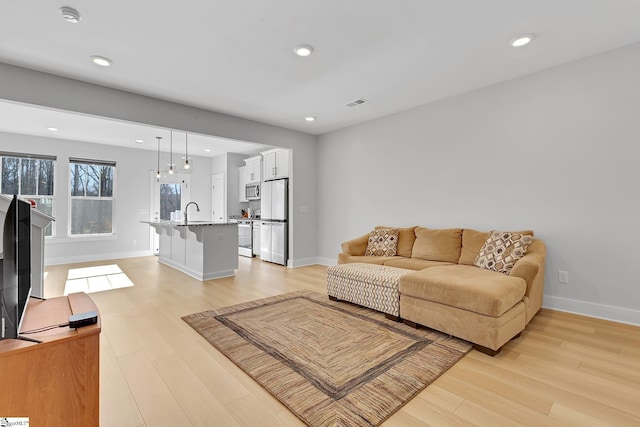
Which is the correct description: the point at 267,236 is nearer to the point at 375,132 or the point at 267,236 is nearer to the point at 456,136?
the point at 375,132

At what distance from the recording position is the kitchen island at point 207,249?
472 centimetres

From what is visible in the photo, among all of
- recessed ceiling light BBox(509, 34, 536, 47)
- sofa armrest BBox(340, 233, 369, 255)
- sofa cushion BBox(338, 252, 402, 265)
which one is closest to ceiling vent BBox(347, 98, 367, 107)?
recessed ceiling light BBox(509, 34, 536, 47)

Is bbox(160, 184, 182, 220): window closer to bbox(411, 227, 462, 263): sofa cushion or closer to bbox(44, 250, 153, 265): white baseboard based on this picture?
bbox(44, 250, 153, 265): white baseboard

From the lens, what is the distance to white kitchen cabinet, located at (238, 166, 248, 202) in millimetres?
7695

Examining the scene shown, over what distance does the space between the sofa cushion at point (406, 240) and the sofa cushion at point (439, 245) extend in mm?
99

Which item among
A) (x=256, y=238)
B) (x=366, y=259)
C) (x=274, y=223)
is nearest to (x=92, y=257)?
(x=256, y=238)

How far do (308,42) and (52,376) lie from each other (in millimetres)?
2847

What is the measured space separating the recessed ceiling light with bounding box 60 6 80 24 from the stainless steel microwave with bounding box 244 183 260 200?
4.88 m

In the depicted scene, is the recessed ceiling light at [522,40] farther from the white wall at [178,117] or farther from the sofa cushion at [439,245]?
the white wall at [178,117]

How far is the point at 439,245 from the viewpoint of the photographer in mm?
3803

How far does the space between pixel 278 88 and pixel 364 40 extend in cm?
140

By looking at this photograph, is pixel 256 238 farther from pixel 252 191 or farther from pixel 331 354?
pixel 331 354

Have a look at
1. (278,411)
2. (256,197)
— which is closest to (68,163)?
(256,197)

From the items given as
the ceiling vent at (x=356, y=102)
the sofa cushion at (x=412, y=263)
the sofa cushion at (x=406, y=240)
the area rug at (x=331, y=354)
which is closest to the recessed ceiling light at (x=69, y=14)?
the area rug at (x=331, y=354)
